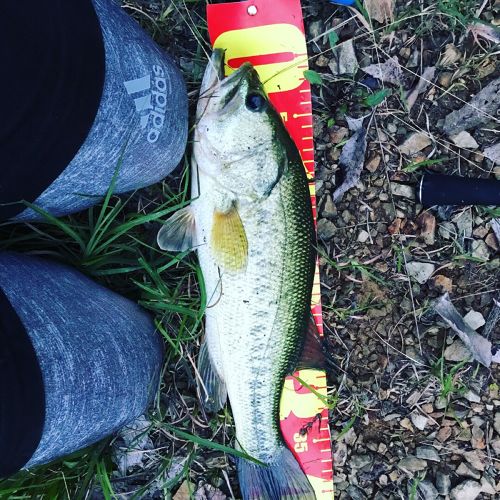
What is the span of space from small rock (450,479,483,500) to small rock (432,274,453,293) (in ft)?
2.83

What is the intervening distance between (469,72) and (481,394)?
146cm

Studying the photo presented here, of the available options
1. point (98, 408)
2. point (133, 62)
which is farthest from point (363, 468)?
point (133, 62)

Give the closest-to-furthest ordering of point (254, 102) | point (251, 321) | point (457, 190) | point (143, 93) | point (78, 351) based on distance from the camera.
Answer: point (78, 351)
point (143, 93)
point (254, 102)
point (251, 321)
point (457, 190)

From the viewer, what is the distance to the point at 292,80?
2303 millimetres

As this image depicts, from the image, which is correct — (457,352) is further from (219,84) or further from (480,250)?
(219,84)

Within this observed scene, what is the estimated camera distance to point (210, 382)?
2.20m

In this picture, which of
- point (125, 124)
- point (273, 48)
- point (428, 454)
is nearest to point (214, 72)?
point (273, 48)

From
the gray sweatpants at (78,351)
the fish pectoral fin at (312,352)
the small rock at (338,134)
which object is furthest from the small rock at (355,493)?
the small rock at (338,134)

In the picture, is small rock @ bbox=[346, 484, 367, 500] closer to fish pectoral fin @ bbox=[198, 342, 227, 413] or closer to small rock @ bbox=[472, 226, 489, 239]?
fish pectoral fin @ bbox=[198, 342, 227, 413]

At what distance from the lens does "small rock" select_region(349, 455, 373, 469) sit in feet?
7.87

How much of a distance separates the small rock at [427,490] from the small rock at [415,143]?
4.89 ft

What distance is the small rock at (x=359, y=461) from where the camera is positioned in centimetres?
240

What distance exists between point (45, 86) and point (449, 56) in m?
1.82

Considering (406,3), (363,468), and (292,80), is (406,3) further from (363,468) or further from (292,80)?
(363,468)
